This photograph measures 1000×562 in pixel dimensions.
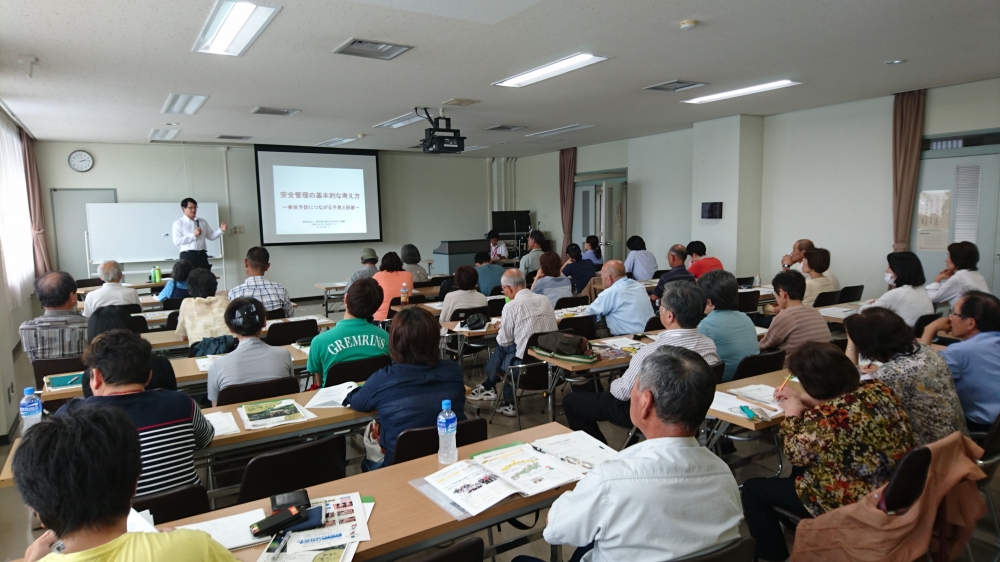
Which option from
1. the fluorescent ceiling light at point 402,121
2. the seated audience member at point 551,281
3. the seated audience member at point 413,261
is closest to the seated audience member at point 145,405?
the seated audience member at point 551,281

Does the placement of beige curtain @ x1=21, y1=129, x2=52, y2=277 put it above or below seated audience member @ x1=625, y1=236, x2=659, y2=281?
above

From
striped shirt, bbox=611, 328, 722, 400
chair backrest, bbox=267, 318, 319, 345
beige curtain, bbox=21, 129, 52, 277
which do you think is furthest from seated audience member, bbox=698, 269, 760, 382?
beige curtain, bbox=21, 129, 52, 277

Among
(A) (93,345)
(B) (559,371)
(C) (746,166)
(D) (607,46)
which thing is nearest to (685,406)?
(A) (93,345)

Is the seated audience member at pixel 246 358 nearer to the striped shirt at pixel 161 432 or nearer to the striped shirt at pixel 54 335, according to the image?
the striped shirt at pixel 161 432

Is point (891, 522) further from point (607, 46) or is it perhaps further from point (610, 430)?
point (607, 46)

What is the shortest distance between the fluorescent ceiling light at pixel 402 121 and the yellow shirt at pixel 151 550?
6859 millimetres

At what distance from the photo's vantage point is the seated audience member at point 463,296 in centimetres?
526

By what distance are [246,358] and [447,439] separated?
1513mm

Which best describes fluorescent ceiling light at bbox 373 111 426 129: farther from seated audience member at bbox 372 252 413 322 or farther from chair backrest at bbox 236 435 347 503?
chair backrest at bbox 236 435 347 503

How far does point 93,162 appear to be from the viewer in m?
9.40

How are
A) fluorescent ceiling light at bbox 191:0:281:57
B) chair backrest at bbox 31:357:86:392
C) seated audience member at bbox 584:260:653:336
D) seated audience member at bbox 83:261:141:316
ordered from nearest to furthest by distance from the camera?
chair backrest at bbox 31:357:86:392
fluorescent ceiling light at bbox 191:0:281:57
seated audience member at bbox 584:260:653:336
seated audience member at bbox 83:261:141:316

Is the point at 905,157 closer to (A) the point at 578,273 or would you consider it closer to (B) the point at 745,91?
(B) the point at 745,91

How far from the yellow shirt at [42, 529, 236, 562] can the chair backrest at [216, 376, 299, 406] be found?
181 cm

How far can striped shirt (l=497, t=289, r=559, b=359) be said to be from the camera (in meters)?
4.29
